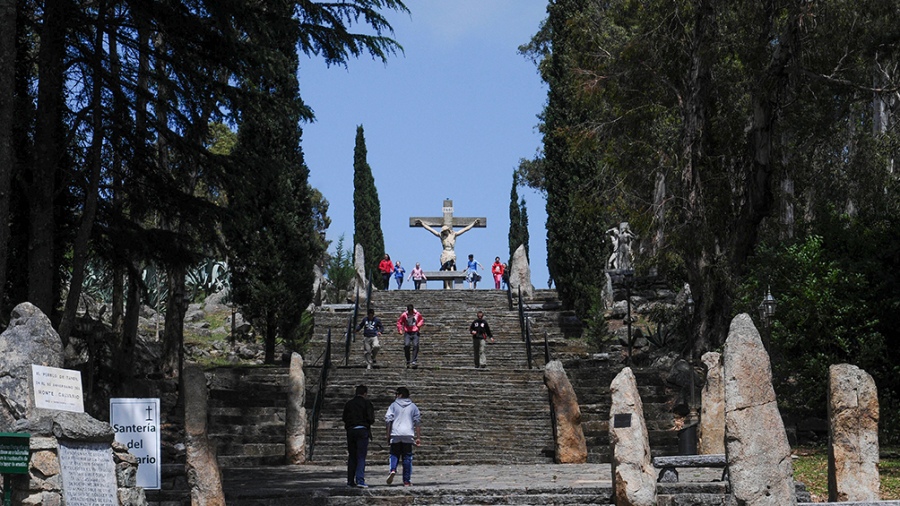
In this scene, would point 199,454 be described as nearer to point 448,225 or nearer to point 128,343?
point 128,343

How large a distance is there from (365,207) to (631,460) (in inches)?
1636

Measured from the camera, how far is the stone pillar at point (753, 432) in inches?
484

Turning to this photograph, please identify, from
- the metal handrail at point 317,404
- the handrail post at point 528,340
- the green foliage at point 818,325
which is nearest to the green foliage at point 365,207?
the handrail post at point 528,340

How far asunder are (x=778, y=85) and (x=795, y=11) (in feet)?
4.59

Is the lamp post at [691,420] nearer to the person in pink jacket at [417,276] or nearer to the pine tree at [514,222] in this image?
the person in pink jacket at [417,276]

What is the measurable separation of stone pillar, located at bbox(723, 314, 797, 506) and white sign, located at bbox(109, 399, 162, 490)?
556 cm

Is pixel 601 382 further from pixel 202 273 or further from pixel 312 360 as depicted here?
pixel 202 273

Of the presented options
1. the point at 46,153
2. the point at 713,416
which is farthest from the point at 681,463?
the point at 46,153

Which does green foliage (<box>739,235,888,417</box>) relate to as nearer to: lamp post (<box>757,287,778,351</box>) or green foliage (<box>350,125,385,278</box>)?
lamp post (<box>757,287,778,351</box>)

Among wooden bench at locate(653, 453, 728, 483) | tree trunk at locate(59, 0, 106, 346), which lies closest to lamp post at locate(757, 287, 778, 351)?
wooden bench at locate(653, 453, 728, 483)

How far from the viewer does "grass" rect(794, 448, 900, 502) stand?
52.2 ft

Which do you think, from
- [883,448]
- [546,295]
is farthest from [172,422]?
[546,295]

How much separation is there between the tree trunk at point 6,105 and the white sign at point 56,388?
13.3 feet

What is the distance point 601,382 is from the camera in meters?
25.3
